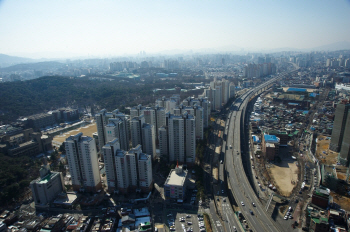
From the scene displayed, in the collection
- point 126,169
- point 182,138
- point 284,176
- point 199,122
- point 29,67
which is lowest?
point 284,176

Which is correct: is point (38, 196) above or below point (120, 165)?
below

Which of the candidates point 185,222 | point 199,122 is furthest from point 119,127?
point 185,222

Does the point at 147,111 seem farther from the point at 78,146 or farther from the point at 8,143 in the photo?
the point at 8,143

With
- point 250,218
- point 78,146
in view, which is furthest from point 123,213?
point 250,218

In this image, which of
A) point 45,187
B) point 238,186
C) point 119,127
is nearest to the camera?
point 45,187

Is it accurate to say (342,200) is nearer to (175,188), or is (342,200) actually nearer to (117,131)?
(175,188)
